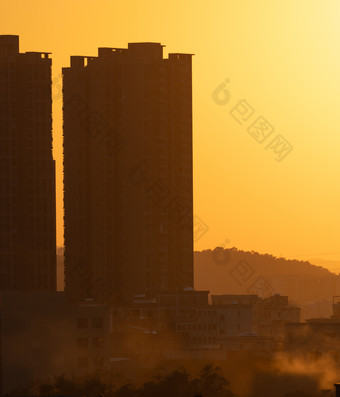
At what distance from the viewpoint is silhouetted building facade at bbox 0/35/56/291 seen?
170 meters

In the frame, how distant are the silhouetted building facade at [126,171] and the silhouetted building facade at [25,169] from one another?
5.28 m

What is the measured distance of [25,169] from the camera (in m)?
171

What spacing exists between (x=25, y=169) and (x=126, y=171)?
13.2 m

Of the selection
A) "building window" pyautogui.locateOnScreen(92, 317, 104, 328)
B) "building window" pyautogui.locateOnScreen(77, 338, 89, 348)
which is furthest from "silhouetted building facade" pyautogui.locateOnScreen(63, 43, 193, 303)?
"building window" pyautogui.locateOnScreen(77, 338, 89, 348)

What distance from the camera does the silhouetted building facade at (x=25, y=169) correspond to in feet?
559

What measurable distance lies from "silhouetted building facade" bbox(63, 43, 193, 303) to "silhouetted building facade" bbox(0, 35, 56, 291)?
17.3 feet

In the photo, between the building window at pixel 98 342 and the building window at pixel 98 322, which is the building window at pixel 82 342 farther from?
the building window at pixel 98 322

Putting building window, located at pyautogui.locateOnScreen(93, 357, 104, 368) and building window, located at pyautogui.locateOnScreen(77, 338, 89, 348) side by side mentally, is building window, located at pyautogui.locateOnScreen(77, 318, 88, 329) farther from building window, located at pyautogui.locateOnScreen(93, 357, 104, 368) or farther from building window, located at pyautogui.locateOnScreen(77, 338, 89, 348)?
building window, located at pyautogui.locateOnScreen(93, 357, 104, 368)

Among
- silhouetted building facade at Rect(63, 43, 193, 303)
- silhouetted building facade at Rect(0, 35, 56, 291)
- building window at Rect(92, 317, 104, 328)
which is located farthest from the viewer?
silhouetted building facade at Rect(63, 43, 193, 303)

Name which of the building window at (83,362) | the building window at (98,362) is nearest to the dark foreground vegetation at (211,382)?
the building window at (98,362)

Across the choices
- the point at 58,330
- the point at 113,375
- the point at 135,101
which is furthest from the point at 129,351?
the point at 135,101

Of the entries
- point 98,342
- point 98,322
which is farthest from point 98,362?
point 98,322

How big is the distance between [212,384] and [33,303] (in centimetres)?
3186

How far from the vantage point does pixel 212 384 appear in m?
101
